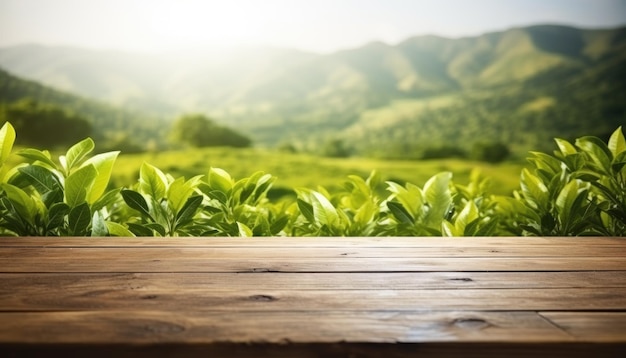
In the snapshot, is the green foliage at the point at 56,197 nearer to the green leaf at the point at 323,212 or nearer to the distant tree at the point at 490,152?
the green leaf at the point at 323,212

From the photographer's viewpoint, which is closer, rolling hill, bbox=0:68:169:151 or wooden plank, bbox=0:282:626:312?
wooden plank, bbox=0:282:626:312

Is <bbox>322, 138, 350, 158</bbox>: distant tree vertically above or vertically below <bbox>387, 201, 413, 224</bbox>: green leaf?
below

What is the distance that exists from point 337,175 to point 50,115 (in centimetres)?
945

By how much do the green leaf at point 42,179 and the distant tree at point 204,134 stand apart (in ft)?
47.4

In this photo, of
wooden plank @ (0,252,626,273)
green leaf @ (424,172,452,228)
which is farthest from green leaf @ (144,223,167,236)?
green leaf @ (424,172,452,228)

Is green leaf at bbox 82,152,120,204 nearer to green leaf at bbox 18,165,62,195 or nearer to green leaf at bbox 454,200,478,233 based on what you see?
green leaf at bbox 18,165,62,195

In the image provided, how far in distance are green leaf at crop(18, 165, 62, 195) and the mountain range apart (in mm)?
13577

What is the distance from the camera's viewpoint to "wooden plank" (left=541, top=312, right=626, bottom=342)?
0.54 metres

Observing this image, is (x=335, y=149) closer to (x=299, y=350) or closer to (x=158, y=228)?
(x=158, y=228)

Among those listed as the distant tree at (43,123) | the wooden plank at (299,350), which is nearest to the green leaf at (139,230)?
the wooden plank at (299,350)

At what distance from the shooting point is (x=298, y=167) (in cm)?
A: 1315

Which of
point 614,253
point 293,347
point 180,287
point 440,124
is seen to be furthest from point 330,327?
point 440,124

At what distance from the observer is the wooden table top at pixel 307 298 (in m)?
0.51

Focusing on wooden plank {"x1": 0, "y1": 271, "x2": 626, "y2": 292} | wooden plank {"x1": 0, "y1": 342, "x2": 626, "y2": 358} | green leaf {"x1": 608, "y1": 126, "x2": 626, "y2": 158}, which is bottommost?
wooden plank {"x1": 0, "y1": 271, "x2": 626, "y2": 292}
